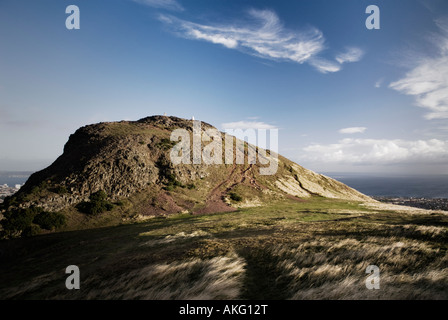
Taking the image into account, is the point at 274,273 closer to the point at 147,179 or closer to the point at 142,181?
the point at 142,181

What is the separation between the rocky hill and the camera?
36438 mm

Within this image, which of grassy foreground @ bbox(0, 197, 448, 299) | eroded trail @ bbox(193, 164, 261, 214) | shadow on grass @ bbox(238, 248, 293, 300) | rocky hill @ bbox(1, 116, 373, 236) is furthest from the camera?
eroded trail @ bbox(193, 164, 261, 214)

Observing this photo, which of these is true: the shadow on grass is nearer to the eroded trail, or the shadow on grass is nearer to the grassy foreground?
the grassy foreground

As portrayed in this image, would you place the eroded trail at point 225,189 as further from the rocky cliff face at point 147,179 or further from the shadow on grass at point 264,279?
the shadow on grass at point 264,279

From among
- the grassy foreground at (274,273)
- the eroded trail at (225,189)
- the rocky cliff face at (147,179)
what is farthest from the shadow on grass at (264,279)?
the rocky cliff face at (147,179)

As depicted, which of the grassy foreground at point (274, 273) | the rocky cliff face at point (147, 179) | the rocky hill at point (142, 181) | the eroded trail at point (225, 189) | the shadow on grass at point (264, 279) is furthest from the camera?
the eroded trail at point (225, 189)

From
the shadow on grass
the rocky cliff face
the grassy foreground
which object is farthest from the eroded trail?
the shadow on grass

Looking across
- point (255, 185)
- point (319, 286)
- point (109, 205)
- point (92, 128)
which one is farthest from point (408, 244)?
point (92, 128)

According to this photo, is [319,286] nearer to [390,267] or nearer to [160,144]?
[390,267]

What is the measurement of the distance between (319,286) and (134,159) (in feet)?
159

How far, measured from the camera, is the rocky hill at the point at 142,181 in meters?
36.4
